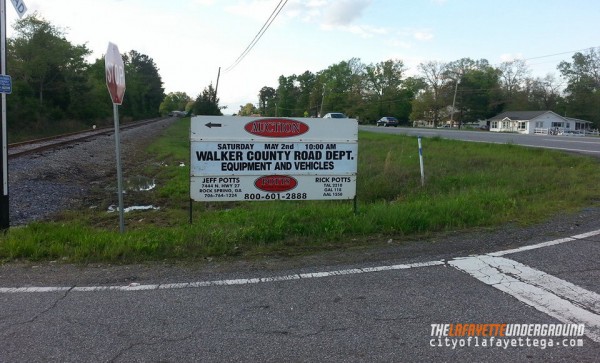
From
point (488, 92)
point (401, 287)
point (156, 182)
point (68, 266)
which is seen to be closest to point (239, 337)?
point (401, 287)

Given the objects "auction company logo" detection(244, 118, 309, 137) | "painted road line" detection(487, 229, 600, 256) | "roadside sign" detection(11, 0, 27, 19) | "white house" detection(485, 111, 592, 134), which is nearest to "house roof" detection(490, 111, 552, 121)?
"white house" detection(485, 111, 592, 134)

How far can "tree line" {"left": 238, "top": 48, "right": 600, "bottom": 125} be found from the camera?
296ft

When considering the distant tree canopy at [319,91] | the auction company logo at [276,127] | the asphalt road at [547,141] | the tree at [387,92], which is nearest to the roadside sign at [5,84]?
the auction company logo at [276,127]

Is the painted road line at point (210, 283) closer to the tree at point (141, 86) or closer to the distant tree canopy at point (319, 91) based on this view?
the distant tree canopy at point (319, 91)

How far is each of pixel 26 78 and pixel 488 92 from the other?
8550 cm

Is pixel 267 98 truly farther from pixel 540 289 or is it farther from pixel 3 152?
pixel 540 289

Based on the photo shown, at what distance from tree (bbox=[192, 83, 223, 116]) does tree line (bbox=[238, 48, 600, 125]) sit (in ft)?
83.0

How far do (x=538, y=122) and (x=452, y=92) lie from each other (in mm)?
22740

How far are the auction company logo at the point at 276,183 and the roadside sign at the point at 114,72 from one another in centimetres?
233

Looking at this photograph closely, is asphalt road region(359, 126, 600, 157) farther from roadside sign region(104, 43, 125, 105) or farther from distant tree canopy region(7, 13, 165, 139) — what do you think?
distant tree canopy region(7, 13, 165, 139)

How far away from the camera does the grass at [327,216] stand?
561 cm

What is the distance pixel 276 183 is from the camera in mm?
6992

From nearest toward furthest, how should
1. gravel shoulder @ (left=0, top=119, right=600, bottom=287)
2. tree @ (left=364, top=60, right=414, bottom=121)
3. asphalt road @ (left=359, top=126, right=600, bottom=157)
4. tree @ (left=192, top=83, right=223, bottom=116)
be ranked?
gravel shoulder @ (left=0, top=119, right=600, bottom=287), asphalt road @ (left=359, top=126, right=600, bottom=157), tree @ (left=192, top=83, right=223, bottom=116), tree @ (left=364, top=60, right=414, bottom=121)

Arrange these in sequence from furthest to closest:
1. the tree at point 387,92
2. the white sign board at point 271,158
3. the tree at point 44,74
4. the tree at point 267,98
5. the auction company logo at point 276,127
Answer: the tree at point 267,98
the tree at point 387,92
the tree at point 44,74
the auction company logo at point 276,127
the white sign board at point 271,158
